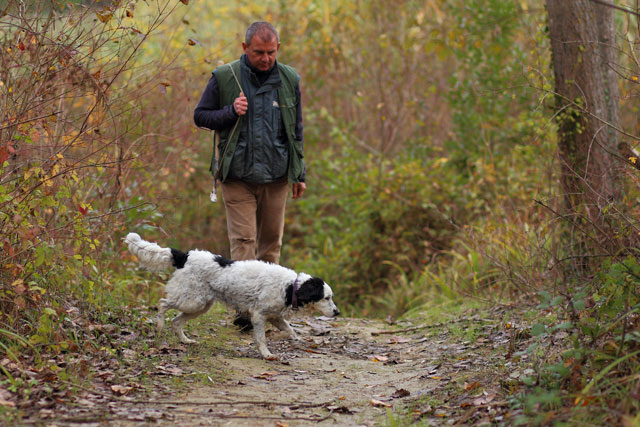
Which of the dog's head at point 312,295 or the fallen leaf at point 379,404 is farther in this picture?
the dog's head at point 312,295

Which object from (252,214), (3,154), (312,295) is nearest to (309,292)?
(312,295)

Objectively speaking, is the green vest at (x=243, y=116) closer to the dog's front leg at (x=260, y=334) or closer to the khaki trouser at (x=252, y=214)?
the khaki trouser at (x=252, y=214)

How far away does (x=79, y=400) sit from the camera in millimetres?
Result: 4066

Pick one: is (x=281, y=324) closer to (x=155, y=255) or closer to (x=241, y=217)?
(x=241, y=217)

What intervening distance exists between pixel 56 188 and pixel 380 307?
5.81 m

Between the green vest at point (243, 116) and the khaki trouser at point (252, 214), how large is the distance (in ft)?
0.63

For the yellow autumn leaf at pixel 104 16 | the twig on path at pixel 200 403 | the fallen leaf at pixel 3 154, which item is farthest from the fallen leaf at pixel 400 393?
the yellow autumn leaf at pixel 104 16

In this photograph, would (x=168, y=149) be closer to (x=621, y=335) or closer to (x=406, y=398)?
(x=406, y=398)

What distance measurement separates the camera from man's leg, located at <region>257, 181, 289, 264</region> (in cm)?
647

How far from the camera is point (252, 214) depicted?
6355 mm

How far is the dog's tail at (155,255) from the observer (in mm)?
5781

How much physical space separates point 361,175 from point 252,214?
4785 millimetres

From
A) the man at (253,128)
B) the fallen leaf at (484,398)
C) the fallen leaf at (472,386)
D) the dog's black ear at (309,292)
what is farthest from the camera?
the man at (253,128)

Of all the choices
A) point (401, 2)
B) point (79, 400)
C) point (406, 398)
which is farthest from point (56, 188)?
point (401, 2)
